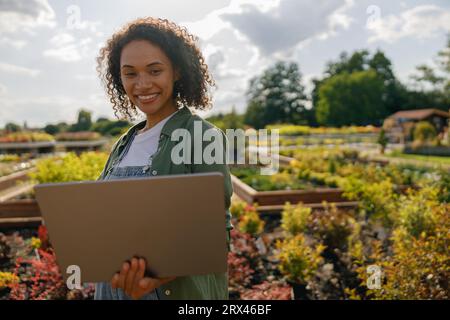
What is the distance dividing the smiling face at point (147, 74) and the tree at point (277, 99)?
53.4 m

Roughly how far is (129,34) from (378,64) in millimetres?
60426

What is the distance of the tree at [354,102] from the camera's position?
4712cm

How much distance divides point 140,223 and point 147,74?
60 centimetres

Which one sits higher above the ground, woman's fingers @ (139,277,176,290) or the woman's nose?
the woman's nose

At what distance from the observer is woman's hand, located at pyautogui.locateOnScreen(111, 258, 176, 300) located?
127 cm

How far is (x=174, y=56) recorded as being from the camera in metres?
1.59

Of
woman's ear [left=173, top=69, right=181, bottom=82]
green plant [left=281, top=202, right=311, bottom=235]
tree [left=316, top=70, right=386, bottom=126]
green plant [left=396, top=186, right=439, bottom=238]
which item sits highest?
tree [left=316, top=70, right=386, bottom=126]

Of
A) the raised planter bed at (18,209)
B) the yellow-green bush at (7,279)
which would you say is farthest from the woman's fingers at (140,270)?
the raised planter bed at (18,209)

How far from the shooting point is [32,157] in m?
17.5

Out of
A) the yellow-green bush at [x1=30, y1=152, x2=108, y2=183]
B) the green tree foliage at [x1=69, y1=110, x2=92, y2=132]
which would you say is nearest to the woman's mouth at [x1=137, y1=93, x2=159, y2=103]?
the yellow-green bush at [x1=30, y1=152, x2=108, y2=183]

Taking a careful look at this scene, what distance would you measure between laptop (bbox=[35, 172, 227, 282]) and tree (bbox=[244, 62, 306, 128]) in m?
53.7

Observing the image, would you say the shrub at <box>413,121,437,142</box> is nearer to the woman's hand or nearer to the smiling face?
the smiling face

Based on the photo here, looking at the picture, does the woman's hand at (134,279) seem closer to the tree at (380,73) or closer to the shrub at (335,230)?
the shrub at (335,230)

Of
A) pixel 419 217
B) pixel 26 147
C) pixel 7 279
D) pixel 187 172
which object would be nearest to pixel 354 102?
pixel 26 147
